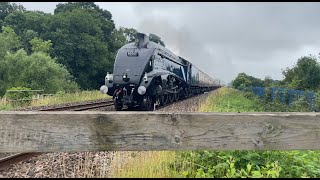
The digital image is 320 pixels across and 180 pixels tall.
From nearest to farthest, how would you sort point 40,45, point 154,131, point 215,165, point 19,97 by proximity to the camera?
point 154,131 < point 215,165 < point 19,97 < point 40,45

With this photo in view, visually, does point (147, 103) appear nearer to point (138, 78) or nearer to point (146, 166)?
point (138, 78)

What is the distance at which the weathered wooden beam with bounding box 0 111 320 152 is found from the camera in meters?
2.19

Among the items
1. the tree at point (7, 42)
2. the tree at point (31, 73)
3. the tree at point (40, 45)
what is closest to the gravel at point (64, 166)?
the tree at point (31, 73)

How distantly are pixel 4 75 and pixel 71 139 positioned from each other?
35.1m

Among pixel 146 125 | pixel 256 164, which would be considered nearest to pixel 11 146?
pixel 146 125

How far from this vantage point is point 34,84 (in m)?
30.8

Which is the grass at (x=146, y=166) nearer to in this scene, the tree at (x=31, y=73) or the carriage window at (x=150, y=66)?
the carriage window at (x=150, y=66)

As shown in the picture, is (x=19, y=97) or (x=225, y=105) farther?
(x=19, y=97)

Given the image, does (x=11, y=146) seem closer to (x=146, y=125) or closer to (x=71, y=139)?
(x=71, y=139)

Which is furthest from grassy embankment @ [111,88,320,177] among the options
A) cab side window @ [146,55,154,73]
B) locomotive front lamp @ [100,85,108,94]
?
cab side window @ [146,55,154,73]

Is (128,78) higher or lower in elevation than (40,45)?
lower

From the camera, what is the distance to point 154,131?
7.22ft

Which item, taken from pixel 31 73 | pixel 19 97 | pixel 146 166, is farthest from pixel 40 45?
pixel 146 166

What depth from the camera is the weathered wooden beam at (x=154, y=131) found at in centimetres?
219
